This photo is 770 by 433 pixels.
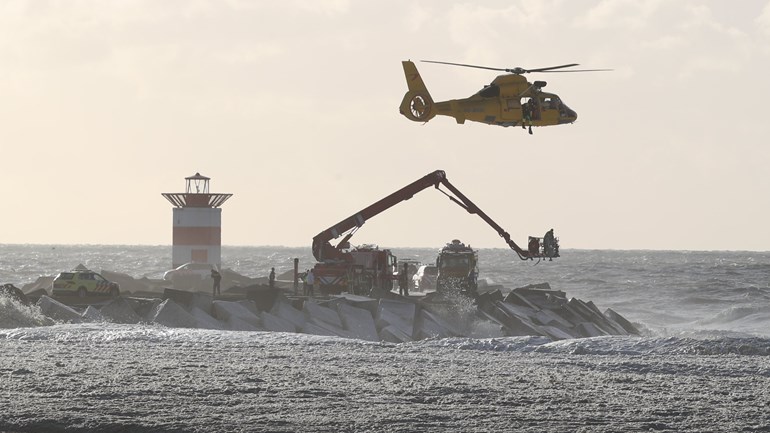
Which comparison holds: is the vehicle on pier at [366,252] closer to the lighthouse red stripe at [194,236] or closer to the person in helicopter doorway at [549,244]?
the person in helicopter doorway at [549,244]

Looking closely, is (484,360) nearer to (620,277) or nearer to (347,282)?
(347,282)

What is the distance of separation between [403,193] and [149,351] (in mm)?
24932

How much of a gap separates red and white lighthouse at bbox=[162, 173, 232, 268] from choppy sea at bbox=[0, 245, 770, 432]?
2566cm

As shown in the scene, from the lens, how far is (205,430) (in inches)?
586

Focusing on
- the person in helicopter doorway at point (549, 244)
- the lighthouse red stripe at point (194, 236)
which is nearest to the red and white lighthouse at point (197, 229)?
the lighthouse red stripe at point (194, 236)

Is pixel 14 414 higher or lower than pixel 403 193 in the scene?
lower

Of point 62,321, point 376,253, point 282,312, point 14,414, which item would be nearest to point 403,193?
point 376,253

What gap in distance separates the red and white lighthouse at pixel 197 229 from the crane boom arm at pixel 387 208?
8905 mm

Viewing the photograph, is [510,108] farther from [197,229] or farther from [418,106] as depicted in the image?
[197,229]

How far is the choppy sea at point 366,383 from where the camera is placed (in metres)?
15.8

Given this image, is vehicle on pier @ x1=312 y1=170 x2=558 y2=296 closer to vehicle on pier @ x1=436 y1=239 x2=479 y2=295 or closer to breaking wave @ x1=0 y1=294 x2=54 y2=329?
vehicle on pier @ x1=436 y1=239 x2=479 y2=295

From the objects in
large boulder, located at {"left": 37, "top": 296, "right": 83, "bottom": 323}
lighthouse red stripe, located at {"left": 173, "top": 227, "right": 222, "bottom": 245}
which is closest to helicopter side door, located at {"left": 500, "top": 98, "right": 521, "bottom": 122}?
large boulder, located at {"left": 37, "top": 296, "right": 83, "bottom": 323}

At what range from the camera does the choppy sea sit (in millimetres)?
15773

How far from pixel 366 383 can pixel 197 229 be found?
123 ft
